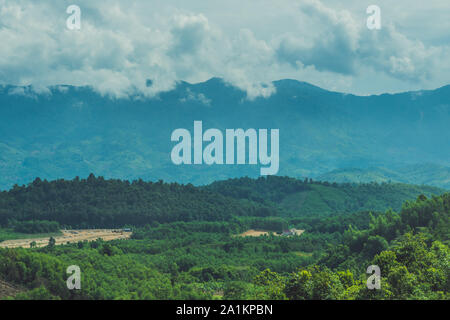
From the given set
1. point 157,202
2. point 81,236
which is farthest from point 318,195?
point 81,236

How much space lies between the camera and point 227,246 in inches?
3501

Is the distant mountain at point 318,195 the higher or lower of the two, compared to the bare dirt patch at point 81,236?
higher

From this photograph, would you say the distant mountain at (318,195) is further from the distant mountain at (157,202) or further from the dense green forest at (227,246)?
the dense green forest at (227,246)

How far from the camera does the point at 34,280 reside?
3697cm

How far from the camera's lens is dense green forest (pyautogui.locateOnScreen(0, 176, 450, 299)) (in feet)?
115

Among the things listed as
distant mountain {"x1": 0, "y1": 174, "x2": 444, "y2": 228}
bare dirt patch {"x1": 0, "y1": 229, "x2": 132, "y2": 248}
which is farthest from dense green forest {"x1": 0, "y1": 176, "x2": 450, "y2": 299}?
bare dirt patch {"x1": 0, "y1": 229, "x2": 132, "y2": 248}

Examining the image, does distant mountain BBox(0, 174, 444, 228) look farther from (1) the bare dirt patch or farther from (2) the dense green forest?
(1) the bare dirt patch

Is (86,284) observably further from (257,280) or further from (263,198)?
(263,198)

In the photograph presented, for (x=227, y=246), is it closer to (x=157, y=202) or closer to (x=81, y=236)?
(x=81, y=236)

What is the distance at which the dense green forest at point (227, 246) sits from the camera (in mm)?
35031

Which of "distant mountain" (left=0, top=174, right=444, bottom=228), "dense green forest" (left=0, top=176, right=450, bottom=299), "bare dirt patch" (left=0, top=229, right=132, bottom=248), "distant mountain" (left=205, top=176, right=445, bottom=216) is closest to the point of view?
"dense green forest" (left=0, top=176, right=450, bottom=299)

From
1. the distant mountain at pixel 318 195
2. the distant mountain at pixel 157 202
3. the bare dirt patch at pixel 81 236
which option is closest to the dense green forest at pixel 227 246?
the distant mountain at pixel 157 202
